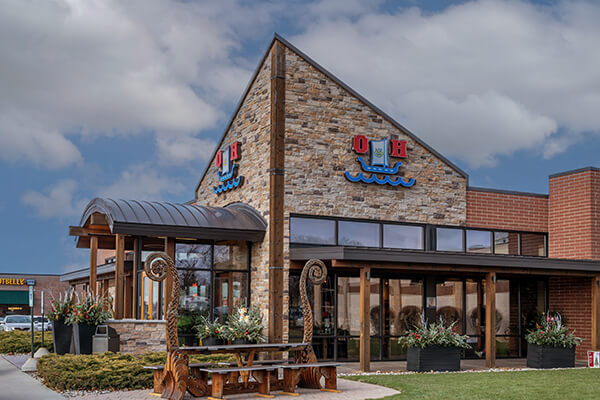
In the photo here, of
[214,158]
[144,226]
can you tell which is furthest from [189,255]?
[214,158]

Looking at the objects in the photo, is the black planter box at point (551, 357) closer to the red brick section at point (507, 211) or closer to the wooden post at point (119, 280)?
the red brick section at point (507, 211)

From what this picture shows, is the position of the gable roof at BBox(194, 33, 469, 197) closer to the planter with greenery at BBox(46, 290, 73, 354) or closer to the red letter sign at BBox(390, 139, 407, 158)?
the red letter sign at BBox(390, 139, 407, 158)

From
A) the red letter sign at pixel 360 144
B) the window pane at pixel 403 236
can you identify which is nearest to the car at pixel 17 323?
Answer: the window pane at pixel 403 236

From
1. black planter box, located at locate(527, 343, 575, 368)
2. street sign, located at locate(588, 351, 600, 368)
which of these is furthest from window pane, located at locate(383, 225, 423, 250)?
street sign, located at locate(588, 351, 600, 368)

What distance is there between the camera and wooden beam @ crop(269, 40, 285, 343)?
695 inches

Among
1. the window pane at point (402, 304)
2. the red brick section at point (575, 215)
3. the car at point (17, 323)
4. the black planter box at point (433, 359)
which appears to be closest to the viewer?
the black planter box at point (433, 359)

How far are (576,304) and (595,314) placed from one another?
86.6 inches

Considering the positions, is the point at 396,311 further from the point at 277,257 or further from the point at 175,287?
the point at 175,287

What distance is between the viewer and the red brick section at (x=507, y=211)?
2116cm

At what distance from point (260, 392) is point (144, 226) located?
625cm

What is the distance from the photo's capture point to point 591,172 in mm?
21078

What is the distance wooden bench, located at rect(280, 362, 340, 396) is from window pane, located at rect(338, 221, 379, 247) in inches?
265

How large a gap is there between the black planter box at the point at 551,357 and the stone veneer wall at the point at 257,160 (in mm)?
6793

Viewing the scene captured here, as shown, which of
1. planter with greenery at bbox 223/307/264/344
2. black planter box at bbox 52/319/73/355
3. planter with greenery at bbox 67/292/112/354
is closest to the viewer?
planter with greenery at bbox 67/292/112/354
